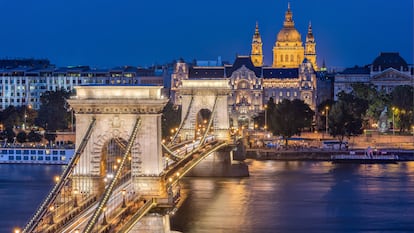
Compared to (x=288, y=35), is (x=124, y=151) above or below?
below

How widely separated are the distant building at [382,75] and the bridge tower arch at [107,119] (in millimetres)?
54484

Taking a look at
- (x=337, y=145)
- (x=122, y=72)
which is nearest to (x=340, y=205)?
(x=337, y=145)

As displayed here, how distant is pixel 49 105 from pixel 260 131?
12.0m

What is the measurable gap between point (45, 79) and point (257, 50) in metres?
17.3

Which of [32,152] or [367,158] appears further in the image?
[367,158]

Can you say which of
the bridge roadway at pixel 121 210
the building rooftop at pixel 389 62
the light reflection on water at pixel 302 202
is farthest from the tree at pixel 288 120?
the bridge roadway at pixel 121 210

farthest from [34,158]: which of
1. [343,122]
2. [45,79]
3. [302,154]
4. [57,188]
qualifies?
[45,79]

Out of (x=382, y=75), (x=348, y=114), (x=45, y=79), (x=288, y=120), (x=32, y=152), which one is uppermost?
(x=45, y=79)

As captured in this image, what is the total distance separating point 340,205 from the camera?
32.5 meters

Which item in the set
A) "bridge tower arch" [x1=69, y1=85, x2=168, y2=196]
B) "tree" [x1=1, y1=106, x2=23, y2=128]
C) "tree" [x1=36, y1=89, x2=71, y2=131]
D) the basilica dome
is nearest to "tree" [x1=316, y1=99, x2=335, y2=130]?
"tree" [x1=36, y1=89, x2=71, y2=131]

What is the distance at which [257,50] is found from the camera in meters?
89.2

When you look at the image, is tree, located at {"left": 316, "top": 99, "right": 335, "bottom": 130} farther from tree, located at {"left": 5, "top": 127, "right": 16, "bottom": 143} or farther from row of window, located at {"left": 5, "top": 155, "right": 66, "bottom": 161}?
row of window, located at {"left": 5, "top": 155, "right": 66, "bottom": 161}

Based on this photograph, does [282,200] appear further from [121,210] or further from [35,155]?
[35,155]

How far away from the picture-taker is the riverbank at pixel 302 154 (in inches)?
2029
